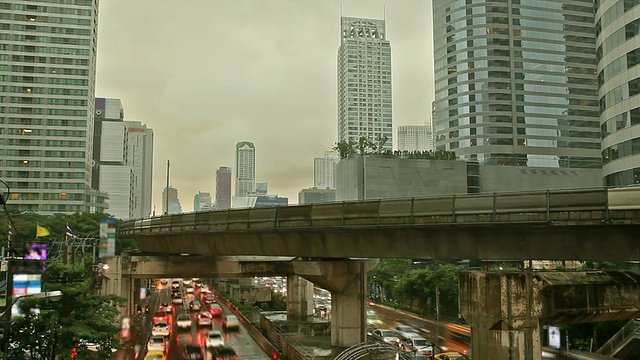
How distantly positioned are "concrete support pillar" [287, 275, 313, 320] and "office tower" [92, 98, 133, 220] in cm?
14571

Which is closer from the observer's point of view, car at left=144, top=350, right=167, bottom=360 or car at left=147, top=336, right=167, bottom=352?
car at left=144, top=350, right=167, bottom=360

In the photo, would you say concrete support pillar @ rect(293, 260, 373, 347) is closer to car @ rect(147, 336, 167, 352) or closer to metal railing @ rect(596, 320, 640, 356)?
car @ rect(147, 336, 167, 352)

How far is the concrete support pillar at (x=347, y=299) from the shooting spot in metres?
33.2

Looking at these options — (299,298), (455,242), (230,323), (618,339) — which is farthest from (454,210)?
(299,298)

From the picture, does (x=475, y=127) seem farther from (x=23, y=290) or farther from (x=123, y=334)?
(x=23, y=290)

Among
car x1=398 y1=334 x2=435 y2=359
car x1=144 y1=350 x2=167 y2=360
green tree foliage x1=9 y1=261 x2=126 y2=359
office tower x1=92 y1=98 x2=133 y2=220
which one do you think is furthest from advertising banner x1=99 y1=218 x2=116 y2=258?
office tower x1=92 y1=98 x2=133 y2=220

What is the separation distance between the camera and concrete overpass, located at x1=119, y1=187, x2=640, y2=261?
19.0m

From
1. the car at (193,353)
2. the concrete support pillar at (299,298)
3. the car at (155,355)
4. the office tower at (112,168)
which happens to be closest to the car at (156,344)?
the car at (155,355)

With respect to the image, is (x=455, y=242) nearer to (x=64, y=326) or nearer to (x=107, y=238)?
(x=64, y=326)

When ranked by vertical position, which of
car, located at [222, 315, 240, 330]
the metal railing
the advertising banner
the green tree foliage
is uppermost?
the advertising banner

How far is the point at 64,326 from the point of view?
75.9ft

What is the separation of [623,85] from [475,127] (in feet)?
223

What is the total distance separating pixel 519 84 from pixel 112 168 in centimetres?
13624

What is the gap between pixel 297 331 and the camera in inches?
1821
